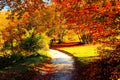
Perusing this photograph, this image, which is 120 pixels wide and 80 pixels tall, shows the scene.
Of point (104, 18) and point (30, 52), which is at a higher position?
point (104, 18)

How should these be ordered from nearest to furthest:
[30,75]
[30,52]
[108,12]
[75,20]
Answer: [108,12] < [75,20] < [30,75] < [30,52]

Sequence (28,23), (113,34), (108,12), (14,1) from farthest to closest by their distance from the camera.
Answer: (28,23), (14,1), (113,34), (108,12)

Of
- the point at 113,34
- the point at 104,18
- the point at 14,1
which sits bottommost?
the point at 113,34

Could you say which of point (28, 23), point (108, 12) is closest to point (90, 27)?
point (108, 12)

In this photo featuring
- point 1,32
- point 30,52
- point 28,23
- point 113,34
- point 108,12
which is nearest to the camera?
point 108,12

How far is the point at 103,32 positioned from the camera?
46.9ft

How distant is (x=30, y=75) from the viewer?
19.9 metres

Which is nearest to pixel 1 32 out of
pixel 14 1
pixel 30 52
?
pixel 30 52

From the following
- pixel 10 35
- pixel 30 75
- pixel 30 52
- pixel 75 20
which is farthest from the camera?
pixel 10 35

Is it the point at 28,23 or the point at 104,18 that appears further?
the point at 28,23

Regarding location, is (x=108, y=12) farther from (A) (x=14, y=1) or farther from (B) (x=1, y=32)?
(B) (x=1, y=32)

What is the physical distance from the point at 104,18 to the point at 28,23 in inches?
1604

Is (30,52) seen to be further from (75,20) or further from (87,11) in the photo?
(87,11)

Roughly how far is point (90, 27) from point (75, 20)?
130 inches
